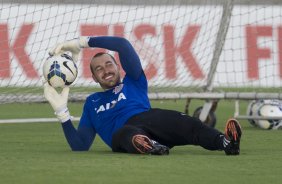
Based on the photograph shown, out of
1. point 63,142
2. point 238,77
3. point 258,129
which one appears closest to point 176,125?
point 63,142

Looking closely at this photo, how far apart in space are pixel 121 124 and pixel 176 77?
4.81 m

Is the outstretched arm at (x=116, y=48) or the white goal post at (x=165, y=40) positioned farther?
the white goal post at (x=165, y=40)

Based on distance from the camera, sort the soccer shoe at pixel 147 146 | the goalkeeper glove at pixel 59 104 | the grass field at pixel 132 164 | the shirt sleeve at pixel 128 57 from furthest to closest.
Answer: the shirt sleeve at pixel 128 57 < the goalkeeper glove at pixel 59 104 < the soccer shoe at pixel 147 146 < the grass field at pixel 132 164

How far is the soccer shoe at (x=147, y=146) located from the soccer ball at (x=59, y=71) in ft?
3.00

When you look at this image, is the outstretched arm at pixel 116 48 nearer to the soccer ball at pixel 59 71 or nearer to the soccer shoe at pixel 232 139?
the soccer ball at pixel 59 71

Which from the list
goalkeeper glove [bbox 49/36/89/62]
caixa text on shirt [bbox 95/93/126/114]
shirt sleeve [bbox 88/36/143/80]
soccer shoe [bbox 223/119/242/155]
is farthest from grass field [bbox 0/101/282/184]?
goalkeeper glove [bbox 49/36/89/62]

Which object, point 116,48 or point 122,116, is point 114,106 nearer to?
point 122,116

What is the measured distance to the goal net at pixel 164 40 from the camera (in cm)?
1175

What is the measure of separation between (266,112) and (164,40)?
2277 millimetres

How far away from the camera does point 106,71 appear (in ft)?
26.1

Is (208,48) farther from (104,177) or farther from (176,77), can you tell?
(104,177)

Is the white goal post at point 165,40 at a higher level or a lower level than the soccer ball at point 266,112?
higher

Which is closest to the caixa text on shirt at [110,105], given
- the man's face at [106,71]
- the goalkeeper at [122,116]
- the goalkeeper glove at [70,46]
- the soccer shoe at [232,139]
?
the goalkeeper at [122,116]

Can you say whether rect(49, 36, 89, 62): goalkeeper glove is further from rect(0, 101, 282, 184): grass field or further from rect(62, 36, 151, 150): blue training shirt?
rect(0, 101, 282, 184): grass field
